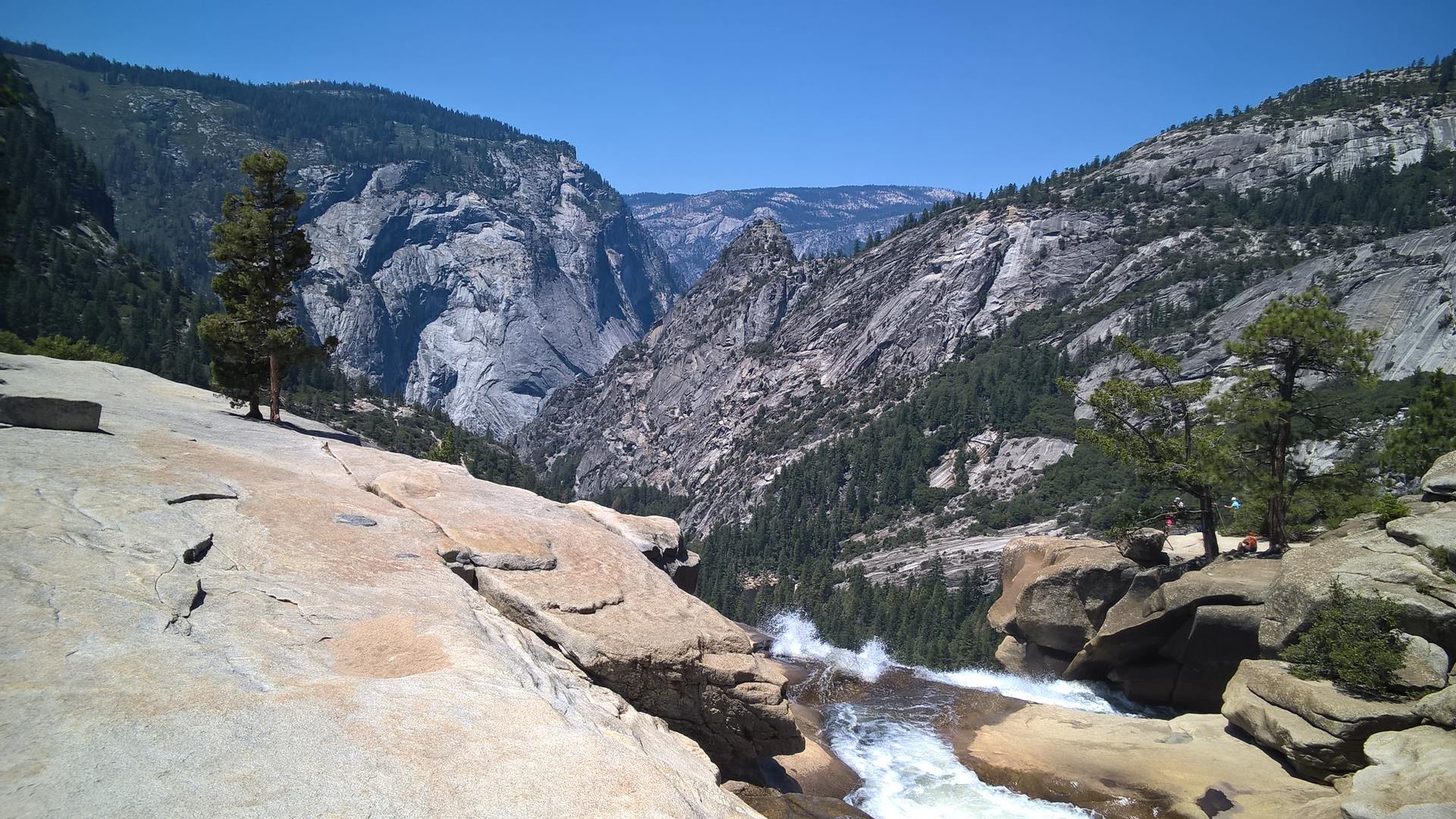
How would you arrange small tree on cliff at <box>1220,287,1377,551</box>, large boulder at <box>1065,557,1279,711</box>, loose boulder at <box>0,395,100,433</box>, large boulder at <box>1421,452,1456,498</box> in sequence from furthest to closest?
1. small tree on cliff at <box>1220,287,1377,551</box>
2. large boulder at <box>1065,557,1279,711</box>
3. large boulder at <box>1421,452,1456,498</box>
4. loose boulder at <box>0,395,100,433</box>

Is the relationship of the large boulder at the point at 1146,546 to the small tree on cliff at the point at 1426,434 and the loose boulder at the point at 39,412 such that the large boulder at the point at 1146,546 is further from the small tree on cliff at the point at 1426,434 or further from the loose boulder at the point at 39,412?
the loose boulder at the point at 39,412

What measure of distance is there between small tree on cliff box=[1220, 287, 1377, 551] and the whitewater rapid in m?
10.7

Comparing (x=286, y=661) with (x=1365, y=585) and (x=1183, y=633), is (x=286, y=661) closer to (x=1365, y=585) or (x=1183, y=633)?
(x=1365, y=585)

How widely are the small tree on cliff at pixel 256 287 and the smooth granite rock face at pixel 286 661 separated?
16.5 meters

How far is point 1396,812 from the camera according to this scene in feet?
48.3

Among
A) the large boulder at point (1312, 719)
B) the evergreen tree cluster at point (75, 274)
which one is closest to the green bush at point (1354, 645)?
the large boulder at point (1312, 719)

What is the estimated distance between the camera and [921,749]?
24.6 meters

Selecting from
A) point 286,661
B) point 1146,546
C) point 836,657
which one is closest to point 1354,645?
point 1146,546

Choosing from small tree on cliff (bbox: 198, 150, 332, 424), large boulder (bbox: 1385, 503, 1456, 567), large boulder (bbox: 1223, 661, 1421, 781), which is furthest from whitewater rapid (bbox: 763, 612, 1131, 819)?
small tree on cliff (bbox: 198, 150, 332, 424)

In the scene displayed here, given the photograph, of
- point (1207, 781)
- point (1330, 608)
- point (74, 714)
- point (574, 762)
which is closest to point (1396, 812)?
point (1207, 781)

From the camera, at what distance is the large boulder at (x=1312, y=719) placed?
18969 millimetres

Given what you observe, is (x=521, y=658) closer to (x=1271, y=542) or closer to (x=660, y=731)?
(x=660, y=731)

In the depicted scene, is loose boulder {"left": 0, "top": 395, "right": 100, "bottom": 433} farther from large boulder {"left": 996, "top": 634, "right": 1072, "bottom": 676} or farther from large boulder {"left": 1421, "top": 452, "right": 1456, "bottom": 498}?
large boulder {"left": 1421, "top": 452, "right": 1456, "bottom": 498}

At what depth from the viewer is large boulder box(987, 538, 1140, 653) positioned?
1403 inches
